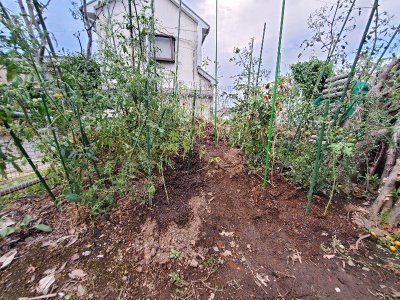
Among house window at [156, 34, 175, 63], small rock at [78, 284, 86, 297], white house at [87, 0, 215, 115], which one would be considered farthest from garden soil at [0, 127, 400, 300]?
house window at [156, 34, 175, 63]

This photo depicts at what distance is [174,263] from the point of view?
1107mm

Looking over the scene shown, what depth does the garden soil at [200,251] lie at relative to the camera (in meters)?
0.98

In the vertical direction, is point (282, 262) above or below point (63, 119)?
below

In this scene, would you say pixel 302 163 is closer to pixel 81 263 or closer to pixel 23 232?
pixel 81 263

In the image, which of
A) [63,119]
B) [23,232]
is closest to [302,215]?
[63,119]

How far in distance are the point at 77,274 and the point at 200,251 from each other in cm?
77

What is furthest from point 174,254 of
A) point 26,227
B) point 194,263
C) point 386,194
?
point 386,194

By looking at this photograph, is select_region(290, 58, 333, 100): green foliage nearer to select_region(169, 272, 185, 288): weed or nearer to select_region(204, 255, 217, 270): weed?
select_region(204, 255, 217, 270): weed

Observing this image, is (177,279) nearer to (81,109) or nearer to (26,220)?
(26,220)

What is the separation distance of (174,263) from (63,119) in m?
1.20

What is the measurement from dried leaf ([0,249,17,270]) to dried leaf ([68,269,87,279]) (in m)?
0.43

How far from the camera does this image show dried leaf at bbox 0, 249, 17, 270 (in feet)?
3.44

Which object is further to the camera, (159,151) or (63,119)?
(159,151)

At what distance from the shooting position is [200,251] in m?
1.18
